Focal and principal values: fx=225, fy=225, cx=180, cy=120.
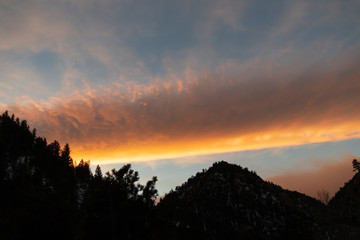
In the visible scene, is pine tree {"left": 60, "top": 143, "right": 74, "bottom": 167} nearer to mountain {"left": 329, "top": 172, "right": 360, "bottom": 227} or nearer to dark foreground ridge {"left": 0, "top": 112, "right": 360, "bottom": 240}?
dark foreground ridge {"left": 0, "top": 112, "right": 360, "bottom": 240}

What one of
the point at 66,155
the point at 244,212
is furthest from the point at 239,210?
the point at 66,155

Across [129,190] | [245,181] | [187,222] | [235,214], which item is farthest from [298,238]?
[129,190]

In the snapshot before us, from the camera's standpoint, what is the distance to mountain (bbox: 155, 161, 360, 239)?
118m

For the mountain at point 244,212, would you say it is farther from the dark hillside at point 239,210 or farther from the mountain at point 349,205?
the mountain at point 349,205

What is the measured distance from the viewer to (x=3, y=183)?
76.2m

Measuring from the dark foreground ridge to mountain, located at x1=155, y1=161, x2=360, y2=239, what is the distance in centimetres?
55

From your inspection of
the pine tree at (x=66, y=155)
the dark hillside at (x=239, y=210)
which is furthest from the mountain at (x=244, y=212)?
the pine tree at (x=66, y=155)

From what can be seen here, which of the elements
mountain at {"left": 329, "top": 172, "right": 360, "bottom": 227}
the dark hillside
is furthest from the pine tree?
mountain at {"left": 329, "top": 172, "right": 360, "bottom": 227}

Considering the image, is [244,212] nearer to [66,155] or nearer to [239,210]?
[239,210]

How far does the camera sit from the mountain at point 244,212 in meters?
118

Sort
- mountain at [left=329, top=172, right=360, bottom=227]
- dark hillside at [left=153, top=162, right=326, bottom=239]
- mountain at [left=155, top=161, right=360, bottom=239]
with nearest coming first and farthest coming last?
mountain at [left=329, top=172, right=360, bottom=227], mountain at [left=155, top=161, right=360, bottom=239], dark hillside at [left=153, top=162, right=326, bottom=239]

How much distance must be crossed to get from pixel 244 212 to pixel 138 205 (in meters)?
128

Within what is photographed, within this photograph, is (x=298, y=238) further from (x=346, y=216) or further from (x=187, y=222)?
(x=187, y=222)

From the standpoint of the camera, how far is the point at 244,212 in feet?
441
